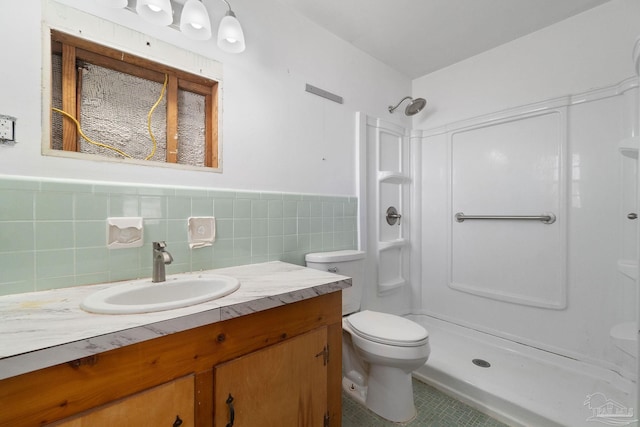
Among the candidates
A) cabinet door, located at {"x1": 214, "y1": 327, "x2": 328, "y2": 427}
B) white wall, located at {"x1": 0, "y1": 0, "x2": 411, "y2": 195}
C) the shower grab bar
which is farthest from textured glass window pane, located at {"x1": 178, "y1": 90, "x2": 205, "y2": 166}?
the shower grab bar

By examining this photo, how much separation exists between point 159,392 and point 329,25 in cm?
201

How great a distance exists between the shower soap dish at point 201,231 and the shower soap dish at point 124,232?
18 cm

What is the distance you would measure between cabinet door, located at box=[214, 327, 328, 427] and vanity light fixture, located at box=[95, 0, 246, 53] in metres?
1.28

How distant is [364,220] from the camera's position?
1933 millimetres

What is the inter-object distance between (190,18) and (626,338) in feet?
7.82

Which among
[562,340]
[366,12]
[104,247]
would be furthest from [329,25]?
[562,340]

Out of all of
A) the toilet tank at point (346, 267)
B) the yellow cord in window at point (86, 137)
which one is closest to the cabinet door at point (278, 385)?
the toilet tank at point (346, 267)

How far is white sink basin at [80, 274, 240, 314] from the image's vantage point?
0.68 metres

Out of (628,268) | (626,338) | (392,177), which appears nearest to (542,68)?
(392,177)

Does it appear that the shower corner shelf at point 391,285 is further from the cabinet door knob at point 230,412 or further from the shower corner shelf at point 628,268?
the cabinet door knob at point 230,412

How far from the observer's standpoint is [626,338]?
1214mm

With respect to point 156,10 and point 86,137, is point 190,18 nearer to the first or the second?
point 156,10

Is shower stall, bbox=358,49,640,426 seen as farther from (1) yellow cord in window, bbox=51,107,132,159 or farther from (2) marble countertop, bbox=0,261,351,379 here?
(1) yellow cord in window, bbox=51,107,132,159

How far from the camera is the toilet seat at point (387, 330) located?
123cm
